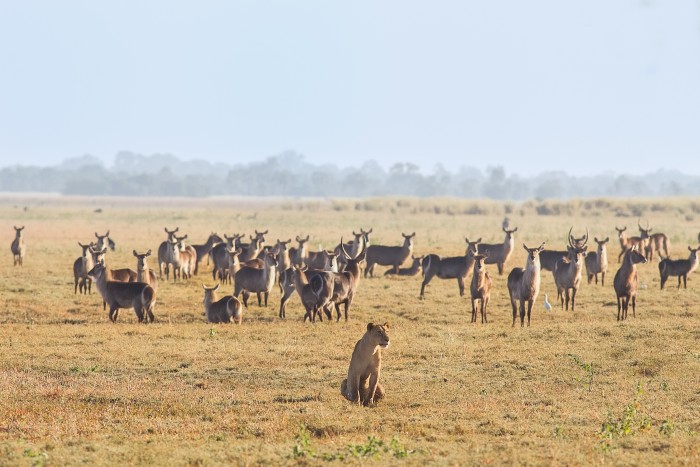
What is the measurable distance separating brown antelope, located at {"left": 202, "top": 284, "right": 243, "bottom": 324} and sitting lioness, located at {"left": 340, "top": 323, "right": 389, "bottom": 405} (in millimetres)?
8423

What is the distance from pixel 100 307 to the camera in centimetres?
2516

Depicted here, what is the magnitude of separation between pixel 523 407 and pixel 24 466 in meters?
7.29

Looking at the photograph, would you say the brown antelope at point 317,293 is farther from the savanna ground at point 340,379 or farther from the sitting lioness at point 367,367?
the sitting lioness at point 367,367

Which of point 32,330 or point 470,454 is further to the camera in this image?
point 32,330

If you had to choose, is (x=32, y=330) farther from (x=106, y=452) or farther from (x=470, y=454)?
(x=470, y=454)

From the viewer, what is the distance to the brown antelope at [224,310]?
883 inches

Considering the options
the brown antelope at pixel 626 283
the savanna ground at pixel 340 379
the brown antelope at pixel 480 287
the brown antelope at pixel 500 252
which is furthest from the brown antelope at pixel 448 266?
the brown antelope at pixel 626 283

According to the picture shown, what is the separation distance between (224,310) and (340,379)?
6.69 metres

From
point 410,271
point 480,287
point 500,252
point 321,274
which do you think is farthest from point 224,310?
point 500,252

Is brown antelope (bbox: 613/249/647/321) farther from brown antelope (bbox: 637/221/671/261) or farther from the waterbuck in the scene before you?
brown antelope (bbox: 637/221/671/261)

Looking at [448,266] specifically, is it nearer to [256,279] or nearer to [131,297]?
[256,279]

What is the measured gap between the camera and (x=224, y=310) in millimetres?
22500

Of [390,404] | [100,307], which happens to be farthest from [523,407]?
[100,307]

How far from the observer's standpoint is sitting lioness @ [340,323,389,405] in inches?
543
